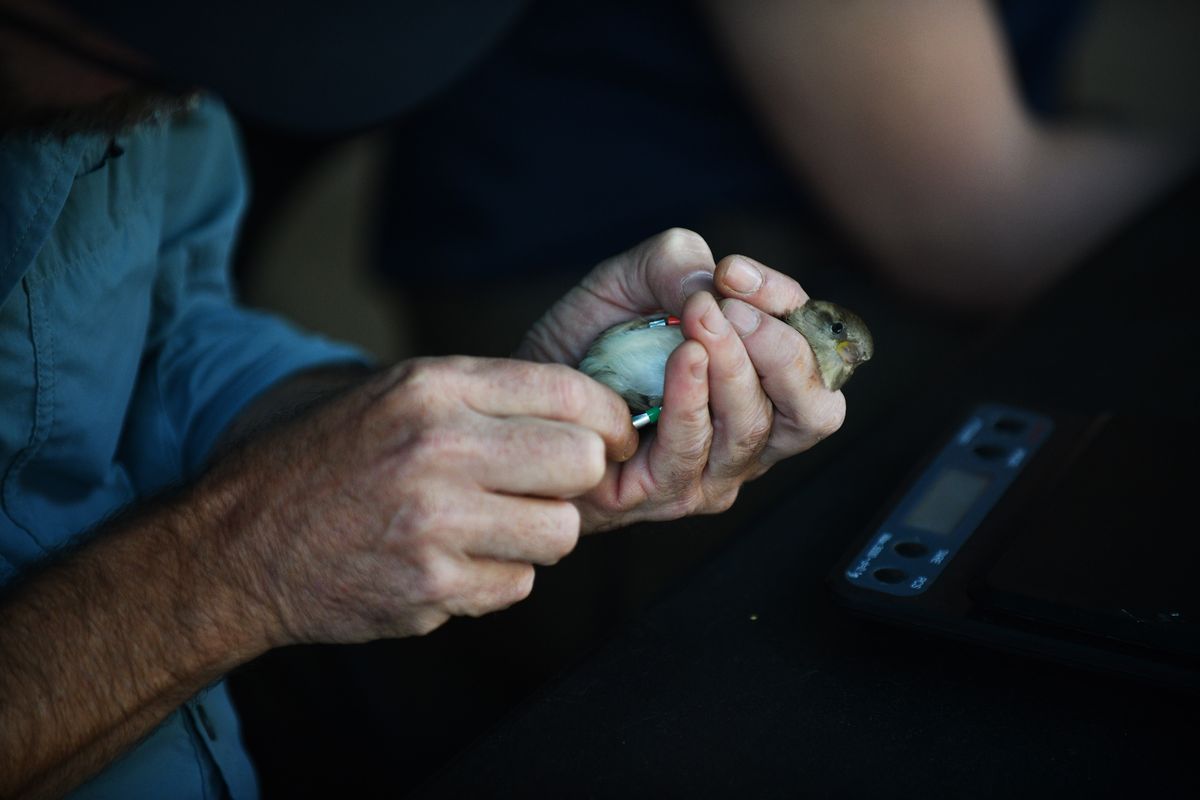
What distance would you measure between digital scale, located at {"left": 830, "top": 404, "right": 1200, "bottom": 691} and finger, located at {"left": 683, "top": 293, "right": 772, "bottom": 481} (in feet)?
0.34

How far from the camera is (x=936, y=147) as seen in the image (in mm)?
1341

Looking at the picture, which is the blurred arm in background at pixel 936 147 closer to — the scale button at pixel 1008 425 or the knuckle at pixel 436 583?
the scale button at pixel 1008 425

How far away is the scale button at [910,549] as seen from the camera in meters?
0.70

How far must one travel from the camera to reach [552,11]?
1390mm

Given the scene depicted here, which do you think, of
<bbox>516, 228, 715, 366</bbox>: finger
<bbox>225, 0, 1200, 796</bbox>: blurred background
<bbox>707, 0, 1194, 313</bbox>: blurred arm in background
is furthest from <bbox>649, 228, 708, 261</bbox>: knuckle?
<bbox>707, 0, 1194, 313</bbox>: blurred arm in background

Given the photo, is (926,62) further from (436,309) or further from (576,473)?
(576,473)

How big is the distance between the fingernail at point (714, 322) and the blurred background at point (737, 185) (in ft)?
1.83

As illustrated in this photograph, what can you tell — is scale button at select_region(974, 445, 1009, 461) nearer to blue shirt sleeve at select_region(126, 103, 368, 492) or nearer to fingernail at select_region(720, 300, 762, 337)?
fingernail at select_region(720, 300, 762, 337)

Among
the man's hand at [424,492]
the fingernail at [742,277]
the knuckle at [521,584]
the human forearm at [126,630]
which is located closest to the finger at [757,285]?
the fingernail at [742,277]

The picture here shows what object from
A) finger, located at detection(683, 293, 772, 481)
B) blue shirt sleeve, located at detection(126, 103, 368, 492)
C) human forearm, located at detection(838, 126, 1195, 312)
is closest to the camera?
finger, located at detection(683, 293, 772, 481)

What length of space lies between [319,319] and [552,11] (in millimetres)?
1574

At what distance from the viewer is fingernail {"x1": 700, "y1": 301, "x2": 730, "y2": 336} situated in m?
0.67

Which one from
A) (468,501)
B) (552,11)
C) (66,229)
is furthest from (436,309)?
(468,501)

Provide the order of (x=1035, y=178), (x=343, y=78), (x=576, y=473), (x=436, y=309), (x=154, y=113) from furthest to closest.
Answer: (x=436, y=309) → (x=1035, y=178) → (x=343, y=78) → (x=154, y=113) → (x=576, y=473)
